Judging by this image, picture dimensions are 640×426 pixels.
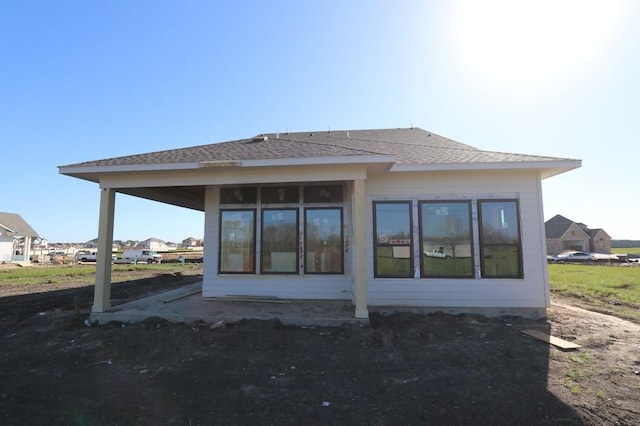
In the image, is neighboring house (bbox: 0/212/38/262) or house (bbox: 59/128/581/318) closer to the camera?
house (bbox: 59/128/581/318)

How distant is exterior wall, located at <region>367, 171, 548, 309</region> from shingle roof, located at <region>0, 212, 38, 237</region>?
44.0m

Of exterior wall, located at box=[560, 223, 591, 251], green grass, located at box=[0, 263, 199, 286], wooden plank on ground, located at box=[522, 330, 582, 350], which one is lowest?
wooden plank on ground, located at box=[522, 330, 582, 350]

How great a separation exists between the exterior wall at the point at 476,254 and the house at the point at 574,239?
51.9 meters

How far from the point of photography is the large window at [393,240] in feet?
25.1

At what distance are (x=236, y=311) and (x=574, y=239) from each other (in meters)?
57.9

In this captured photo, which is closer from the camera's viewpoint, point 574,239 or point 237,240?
point 237,240

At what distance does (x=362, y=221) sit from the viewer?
6625 millimetres

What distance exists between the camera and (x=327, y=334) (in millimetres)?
6012

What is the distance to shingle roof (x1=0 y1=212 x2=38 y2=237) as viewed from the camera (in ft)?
122

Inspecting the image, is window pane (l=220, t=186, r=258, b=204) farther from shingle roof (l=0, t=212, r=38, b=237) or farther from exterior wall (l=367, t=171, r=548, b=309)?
shingle roof (l=0, t=212, r=38, b=237)

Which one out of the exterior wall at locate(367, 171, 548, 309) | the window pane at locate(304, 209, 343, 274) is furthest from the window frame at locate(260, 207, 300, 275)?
the exterior wall at locate(367, 171, 548, 309)

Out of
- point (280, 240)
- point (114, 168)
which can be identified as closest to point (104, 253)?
point (114, 168)

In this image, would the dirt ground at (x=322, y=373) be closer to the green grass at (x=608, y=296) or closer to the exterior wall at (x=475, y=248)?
the exterior wall at (x=475, y=248)

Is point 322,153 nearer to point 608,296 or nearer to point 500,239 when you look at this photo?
point 500,239
